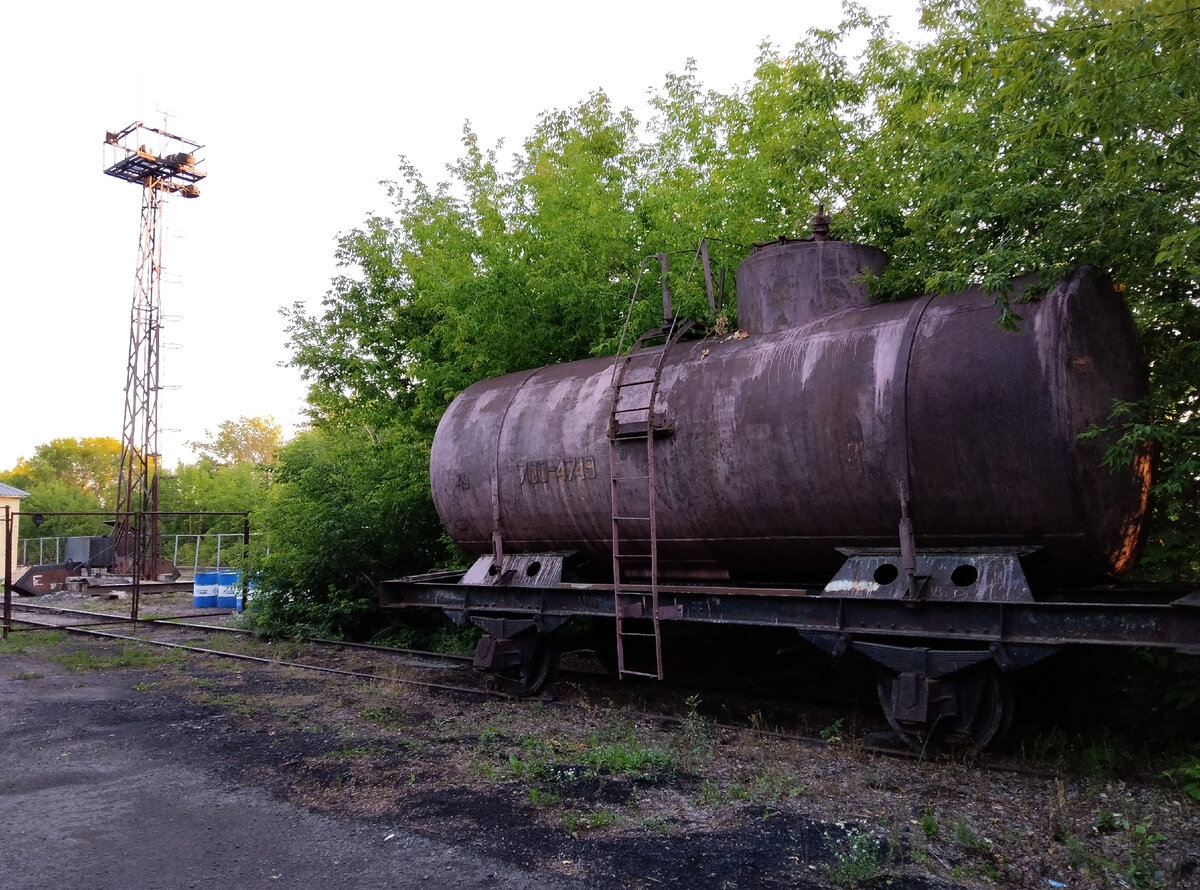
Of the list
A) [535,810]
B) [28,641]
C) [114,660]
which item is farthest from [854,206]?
[28,641]

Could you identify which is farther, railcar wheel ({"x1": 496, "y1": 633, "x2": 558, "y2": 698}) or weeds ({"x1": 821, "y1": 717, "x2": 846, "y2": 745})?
railcar wheel ({"x1": 496, "y1": 633, "x2": 558, "y2": 698})

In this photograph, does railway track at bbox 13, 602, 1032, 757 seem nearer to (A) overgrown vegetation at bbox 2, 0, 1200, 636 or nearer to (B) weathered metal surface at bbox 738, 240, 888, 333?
(A) overgrown vegetation at bbox 2, 0, 1200, 636

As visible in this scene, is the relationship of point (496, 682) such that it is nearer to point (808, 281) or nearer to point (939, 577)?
point (939, 577)

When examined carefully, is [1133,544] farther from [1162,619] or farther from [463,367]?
[463,367]

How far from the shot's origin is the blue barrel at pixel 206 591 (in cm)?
2125

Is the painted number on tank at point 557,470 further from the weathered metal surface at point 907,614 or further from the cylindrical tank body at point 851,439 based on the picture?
the weathered metal surface at point 907,614

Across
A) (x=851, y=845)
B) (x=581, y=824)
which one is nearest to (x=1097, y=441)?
(x=851, y=845)

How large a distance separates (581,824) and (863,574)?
306 centimetres

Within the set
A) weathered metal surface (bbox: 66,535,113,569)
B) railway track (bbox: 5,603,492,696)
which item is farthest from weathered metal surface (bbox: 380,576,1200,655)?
weathered metal surface (bbox: 66,535,113,569)

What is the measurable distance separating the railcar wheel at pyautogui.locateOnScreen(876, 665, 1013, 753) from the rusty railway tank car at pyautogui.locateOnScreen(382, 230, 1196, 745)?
2cm

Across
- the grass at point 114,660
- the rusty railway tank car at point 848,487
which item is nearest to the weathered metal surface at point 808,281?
the rusty railway tank car at point 848,487

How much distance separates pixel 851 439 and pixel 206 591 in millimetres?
18909

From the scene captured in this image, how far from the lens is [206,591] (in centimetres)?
2139

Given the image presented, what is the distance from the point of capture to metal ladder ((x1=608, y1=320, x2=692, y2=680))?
8.20 m
